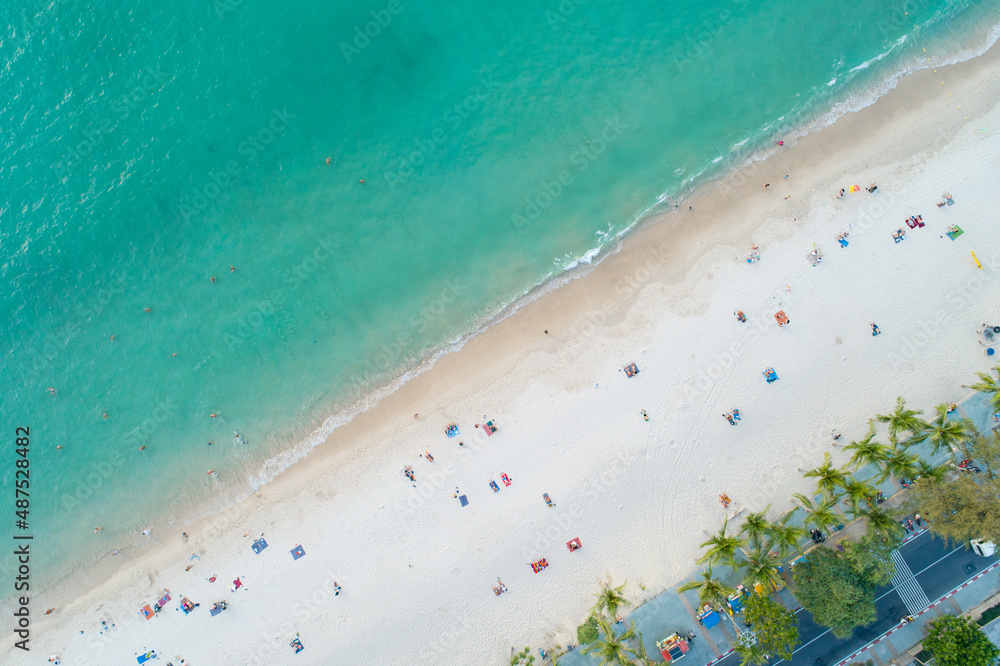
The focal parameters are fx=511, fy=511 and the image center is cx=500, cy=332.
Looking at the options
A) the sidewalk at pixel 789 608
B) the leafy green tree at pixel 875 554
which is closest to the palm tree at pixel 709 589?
the sidewalk at pixel 789 608

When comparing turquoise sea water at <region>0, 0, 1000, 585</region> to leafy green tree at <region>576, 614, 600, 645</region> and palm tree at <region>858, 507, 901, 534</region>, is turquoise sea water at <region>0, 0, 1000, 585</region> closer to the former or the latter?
leafy green tree at <region>576, 614, 600, 645</region>

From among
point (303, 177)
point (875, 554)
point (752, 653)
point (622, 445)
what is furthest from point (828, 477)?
point (303, 177)

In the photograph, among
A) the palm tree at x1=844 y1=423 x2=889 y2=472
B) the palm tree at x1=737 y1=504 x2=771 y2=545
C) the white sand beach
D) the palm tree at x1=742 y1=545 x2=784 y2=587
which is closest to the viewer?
the palm tree at x1=742 y1=545 x2=784 y2=587

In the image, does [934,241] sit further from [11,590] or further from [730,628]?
[11,590]

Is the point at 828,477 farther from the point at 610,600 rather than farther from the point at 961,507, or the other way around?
the point at 610,600

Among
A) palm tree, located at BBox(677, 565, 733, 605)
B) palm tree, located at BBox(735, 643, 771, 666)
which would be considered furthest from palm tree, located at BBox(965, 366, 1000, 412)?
palm tree, located at BBox(735, 643, 771, 666)

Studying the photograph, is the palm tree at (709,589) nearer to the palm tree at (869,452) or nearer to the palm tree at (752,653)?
the palm tree at (752,653)
